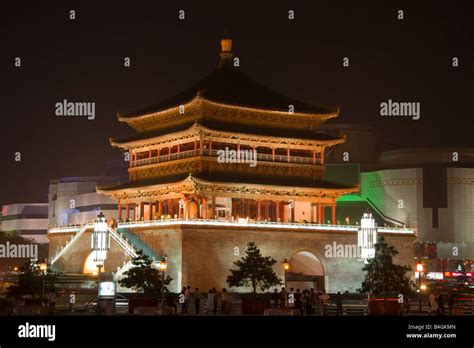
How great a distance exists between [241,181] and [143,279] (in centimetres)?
1838

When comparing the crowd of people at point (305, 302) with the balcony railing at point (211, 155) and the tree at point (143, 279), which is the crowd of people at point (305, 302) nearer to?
the tree at point (143, 279)

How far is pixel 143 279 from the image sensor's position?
77.3 m

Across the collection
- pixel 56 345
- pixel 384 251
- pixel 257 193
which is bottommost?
pixel 56 345

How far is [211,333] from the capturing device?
47.5 metres

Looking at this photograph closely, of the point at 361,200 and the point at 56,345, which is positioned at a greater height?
the point at 361,200

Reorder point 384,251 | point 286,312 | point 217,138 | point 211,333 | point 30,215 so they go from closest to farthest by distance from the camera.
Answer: point 211,333 < point 286,312 < point 384,251 < point 217,138 < point 30,215

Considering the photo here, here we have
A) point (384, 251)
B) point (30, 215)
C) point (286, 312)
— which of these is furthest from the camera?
point (30, 215)

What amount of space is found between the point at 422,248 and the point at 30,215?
77062 millimetres

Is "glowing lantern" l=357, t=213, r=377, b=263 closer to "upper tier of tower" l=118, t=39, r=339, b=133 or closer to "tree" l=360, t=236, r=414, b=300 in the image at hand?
"tree" l=360, t=236, r=414, b=300

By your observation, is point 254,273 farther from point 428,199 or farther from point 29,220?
point 29,220

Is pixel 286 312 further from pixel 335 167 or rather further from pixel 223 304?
pixel 335 167

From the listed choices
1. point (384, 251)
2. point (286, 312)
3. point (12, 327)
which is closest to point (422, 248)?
point (384, 251)

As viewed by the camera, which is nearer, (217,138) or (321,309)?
(321,309)

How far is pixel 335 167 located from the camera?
142250 mm
